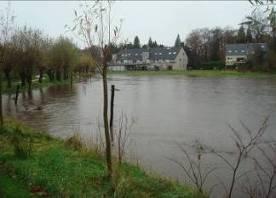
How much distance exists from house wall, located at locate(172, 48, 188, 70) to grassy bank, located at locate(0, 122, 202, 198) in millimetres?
119298

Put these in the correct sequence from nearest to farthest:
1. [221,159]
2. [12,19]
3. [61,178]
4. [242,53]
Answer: [61,178]
[221,159]
[12,19]
[242,53]

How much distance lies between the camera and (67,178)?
8492 millimetres

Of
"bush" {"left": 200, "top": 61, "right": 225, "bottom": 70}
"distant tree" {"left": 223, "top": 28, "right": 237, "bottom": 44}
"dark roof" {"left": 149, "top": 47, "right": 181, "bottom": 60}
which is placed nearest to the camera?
"bush" {"left": 200, "top": 61, "right": 225, "bottom": 70}

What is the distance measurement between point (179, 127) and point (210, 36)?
10935 centimetres

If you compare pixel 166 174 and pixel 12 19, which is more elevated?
pixel 12 19

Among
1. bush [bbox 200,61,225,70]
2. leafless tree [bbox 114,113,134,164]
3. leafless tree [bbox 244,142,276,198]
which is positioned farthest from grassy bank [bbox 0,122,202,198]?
bush [bbox 200,61,225,70]

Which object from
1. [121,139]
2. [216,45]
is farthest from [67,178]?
[216,45]

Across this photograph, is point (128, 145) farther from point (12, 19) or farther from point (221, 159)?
point (12, 19)

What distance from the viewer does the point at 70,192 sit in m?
7.40

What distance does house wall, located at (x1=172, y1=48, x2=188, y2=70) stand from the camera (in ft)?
424

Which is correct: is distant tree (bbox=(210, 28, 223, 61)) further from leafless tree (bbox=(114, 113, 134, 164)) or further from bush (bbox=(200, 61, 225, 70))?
leafless tree (bbox=(114, 113, 134, 164))

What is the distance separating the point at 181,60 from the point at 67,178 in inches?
4847

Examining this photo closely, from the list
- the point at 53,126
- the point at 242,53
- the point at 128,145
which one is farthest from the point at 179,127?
the point at 242,53

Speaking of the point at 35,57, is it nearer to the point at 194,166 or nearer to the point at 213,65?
the point at 194,166
